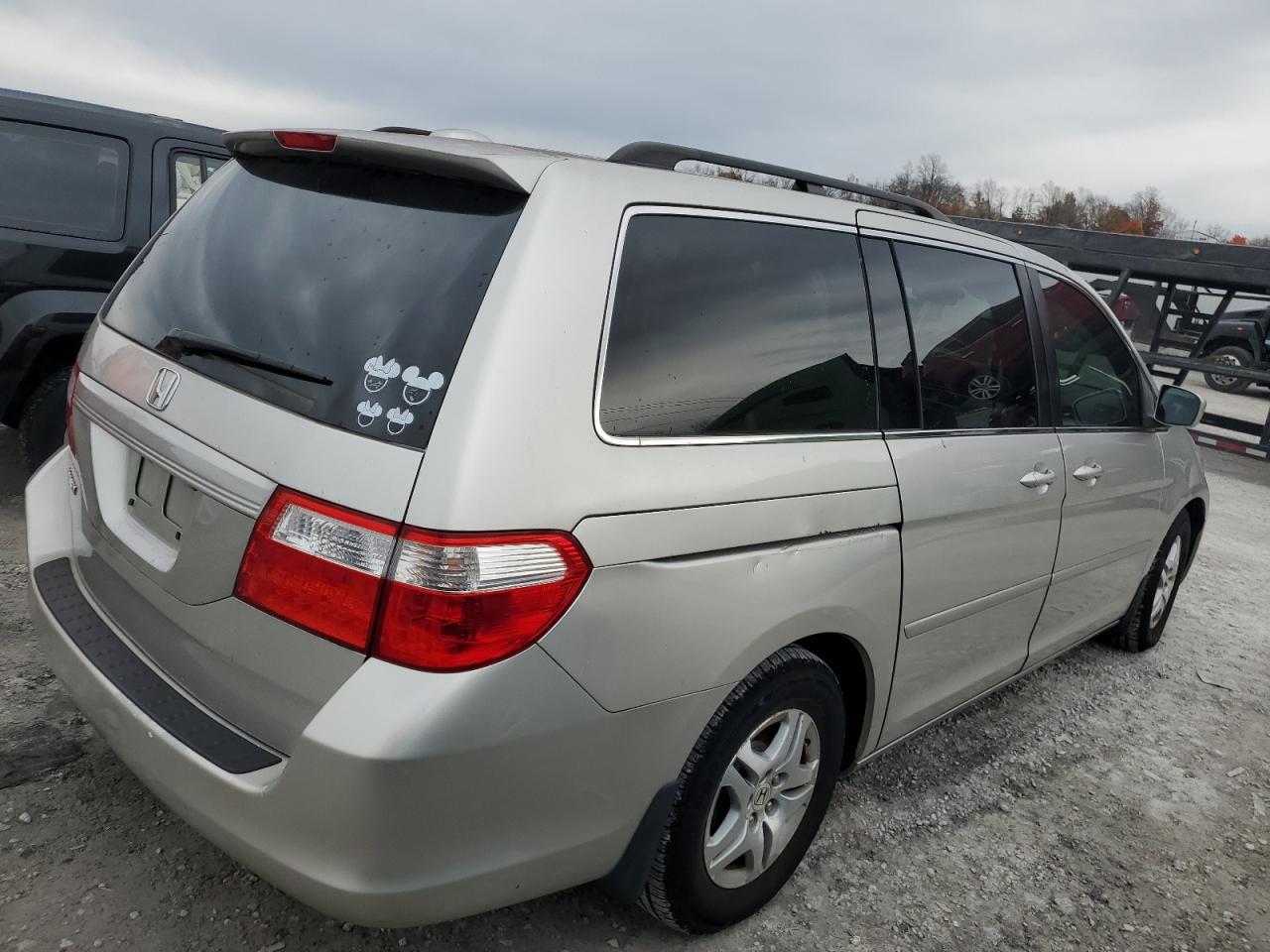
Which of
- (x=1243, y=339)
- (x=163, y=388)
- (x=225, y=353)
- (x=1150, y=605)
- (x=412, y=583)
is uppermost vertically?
(x=1243, y=339)

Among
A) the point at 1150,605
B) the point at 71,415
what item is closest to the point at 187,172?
the point at 71,415

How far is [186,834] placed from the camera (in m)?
2.35

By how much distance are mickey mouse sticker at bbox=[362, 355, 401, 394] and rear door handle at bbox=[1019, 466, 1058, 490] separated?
6.56ft

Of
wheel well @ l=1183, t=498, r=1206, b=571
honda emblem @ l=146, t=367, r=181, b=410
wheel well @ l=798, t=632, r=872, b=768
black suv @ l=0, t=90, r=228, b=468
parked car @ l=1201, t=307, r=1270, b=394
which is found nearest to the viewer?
honda emblem @ l=146, t=367, r=181, b=410

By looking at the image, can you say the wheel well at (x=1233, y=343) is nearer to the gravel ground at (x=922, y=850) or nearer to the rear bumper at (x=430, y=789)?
the gravel ground at (x=922, y=850)

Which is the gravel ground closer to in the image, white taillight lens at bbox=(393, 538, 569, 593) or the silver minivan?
the silver minivan

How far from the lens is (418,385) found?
1636 mm

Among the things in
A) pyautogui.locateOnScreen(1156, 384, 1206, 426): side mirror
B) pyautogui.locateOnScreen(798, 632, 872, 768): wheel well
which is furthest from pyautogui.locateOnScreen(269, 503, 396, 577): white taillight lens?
pyautogui.locateOnScreen(1156, 384, 1206, 426): side mirror

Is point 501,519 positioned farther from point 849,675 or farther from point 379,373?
point 849,675

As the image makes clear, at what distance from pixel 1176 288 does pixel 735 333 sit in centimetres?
1039

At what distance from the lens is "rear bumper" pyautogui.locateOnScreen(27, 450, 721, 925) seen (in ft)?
5.02

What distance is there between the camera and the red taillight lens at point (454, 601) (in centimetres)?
155

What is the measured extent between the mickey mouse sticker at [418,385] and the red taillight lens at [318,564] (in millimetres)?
218

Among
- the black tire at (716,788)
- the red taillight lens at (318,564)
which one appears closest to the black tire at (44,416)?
the red taillight lens at (318,564)
